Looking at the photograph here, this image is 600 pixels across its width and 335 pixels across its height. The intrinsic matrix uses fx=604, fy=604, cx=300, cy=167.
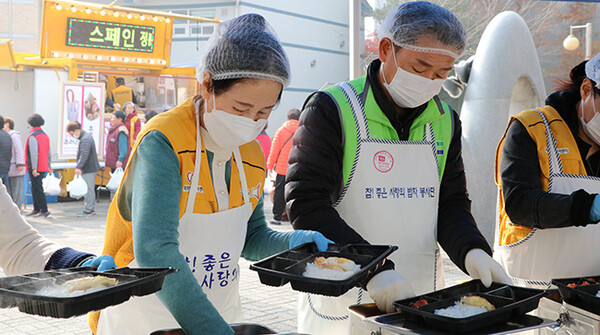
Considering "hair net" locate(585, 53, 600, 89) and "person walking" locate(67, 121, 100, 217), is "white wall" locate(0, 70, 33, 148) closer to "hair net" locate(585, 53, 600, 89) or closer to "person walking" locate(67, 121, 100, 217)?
"person walking" locate(67, 121, 100, 217)

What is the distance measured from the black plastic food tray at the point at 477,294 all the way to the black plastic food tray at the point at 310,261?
16 cm

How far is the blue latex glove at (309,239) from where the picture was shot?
1.95 m

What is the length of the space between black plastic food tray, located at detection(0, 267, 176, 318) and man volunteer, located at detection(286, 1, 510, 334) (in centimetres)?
82

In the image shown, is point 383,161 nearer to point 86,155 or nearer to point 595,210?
point 595,210

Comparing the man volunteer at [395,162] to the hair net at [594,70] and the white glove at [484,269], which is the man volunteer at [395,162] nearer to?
the white glove at [484,269]

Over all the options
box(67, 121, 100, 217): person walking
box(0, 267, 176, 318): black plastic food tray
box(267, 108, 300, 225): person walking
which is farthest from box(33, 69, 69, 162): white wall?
box(0, 267, 176, 318): black plastic food tray

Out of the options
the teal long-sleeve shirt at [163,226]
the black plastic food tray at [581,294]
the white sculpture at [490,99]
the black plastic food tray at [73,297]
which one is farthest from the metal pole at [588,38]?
the black plastic food tray at [73,297]

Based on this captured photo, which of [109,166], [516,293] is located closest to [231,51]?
[516,293]

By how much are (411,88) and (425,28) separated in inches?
9.2

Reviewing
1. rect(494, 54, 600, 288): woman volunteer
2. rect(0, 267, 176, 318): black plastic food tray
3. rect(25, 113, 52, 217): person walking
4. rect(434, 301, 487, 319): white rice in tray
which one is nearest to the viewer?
rect(0, 267, 176, 318): black plastic food tray

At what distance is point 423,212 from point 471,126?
517 centimetres

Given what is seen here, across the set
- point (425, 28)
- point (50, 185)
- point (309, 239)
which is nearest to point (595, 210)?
point (425, 28)

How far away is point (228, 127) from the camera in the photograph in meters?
1.94

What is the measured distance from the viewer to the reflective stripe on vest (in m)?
2.30
